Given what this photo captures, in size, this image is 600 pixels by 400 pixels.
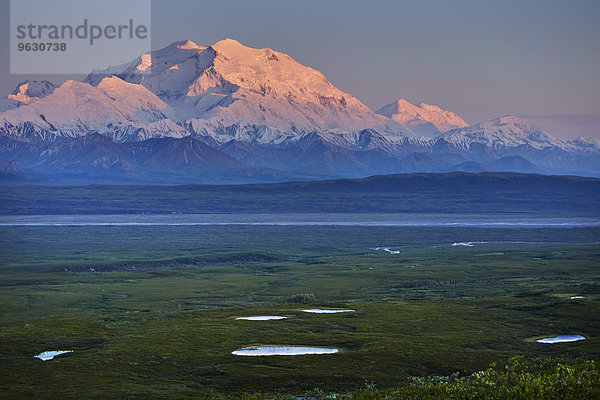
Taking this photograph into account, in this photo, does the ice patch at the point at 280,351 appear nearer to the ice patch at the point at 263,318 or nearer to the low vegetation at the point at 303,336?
the low vegetation at the point at 303,336

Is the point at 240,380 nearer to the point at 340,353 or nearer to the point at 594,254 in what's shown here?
the point at 340,353

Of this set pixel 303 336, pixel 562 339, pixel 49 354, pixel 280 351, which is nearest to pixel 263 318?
pixel 303 336

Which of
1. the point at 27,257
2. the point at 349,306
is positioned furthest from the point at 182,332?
the point at 27,257

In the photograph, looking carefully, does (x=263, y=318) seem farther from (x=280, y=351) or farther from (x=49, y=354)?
(x=49, y=354)

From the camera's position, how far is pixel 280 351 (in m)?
50.3

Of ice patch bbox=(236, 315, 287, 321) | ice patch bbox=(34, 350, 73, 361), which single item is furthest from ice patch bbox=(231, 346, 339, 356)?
ice patch bbox=(236, 315, 287, 321)

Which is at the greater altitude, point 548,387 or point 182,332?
point 548,387

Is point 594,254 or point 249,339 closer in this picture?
point 249,339

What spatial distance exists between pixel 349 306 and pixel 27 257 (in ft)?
381

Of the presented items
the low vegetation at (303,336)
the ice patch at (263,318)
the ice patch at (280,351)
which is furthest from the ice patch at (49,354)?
the ice patch at (263,318)

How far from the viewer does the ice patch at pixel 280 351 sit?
1943 inches

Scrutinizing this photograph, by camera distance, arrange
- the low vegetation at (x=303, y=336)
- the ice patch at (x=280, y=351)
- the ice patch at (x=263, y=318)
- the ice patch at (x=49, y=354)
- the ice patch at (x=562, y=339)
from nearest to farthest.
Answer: the low vegetation at (x=303, y=336)
the ice patch at (x=49, y=354)
the ice patch at (x=280, y=351)
the ice patch at (x=562, y=339)
the ice patch at (x=263, y=318)

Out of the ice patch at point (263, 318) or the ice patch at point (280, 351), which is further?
the ice patch at point (263, 318)

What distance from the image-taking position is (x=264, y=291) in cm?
10756
